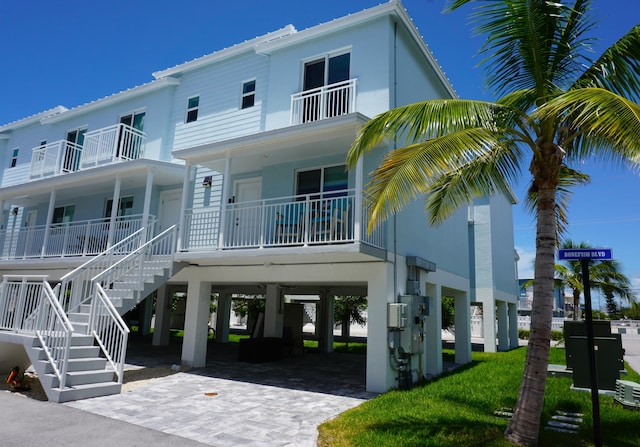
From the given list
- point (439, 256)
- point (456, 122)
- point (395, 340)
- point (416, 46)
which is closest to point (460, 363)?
point (439, 256)

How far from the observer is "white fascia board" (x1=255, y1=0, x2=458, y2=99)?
466 inches

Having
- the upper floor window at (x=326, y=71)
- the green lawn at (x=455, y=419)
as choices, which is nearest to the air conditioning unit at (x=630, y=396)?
the green lawn at (x=455, y=419)

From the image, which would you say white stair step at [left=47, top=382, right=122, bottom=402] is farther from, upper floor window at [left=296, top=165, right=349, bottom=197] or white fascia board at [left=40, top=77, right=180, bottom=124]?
white fascia board at [left=40, top=77, right=180, bottom=124]

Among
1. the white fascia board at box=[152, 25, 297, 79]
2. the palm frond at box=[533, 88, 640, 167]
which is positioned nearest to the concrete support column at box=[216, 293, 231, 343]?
the white fascia board at box=[152, 25, 297, 79]

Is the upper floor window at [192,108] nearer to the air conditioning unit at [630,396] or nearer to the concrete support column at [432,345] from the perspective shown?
the concrete support column at [432,345]

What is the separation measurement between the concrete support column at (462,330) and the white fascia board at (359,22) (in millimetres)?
8484

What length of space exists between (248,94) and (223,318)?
12.6m

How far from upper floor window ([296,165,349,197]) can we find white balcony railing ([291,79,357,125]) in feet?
4.85

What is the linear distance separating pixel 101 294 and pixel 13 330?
6.33ft

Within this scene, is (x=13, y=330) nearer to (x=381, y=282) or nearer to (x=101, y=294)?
(x=101, y=294)

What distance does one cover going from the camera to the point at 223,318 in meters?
22.7

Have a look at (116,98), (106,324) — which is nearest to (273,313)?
(106,324)

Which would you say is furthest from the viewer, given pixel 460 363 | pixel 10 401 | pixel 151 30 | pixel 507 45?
pixel 460 363

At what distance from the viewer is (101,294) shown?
376 inches
